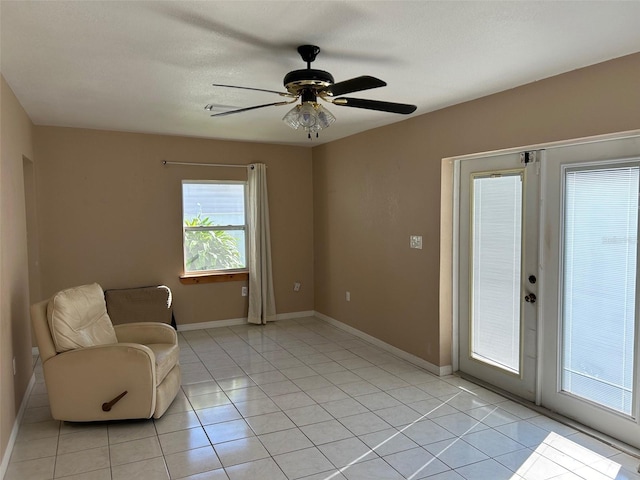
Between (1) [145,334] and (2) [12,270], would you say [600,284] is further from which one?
(2) [12,270]

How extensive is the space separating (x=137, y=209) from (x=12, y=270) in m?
2.29

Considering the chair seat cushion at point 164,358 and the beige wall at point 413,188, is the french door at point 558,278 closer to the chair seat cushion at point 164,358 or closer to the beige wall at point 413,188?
the beige wall at point 413,188

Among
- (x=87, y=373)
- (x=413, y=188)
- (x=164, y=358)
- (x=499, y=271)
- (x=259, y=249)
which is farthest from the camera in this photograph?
(x=259, y=249)

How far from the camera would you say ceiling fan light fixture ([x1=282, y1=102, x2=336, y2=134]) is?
8.36 ft

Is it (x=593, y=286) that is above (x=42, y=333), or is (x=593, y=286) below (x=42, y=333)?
above

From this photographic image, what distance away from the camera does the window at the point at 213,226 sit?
5.87 metres

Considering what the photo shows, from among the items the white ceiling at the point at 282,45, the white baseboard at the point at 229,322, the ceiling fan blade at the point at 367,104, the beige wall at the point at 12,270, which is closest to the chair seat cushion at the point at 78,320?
the beige wall at the point at 12,270

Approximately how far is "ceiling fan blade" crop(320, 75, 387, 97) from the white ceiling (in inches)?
10.8

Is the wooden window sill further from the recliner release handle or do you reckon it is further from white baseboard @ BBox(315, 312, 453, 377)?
the recliner release handle

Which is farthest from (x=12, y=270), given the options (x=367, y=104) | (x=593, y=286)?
(x=593, y=286)

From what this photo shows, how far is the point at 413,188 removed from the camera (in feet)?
15.0

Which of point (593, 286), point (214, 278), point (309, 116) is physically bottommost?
point (214, 278)

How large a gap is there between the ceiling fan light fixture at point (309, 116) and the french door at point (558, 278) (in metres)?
1.81

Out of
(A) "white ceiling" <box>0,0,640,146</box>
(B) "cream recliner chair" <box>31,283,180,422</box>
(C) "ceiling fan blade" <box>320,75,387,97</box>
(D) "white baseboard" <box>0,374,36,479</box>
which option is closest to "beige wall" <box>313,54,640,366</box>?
(A) "white ceiling" <box>0,0,640,146</box>
